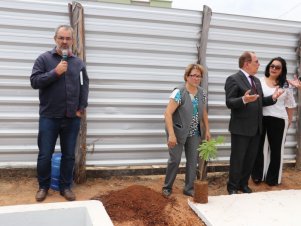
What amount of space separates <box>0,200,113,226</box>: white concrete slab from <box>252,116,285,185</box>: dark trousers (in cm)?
322

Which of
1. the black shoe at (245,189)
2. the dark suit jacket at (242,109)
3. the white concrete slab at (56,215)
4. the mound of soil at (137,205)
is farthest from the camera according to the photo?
the black shoe at (245,189)

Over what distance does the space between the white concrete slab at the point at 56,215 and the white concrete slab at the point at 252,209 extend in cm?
176

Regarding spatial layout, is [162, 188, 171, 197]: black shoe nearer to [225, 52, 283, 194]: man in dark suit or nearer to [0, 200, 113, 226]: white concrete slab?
[225, 52, 283, 194]: man in dark suit

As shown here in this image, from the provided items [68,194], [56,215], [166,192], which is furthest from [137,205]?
[56,215]

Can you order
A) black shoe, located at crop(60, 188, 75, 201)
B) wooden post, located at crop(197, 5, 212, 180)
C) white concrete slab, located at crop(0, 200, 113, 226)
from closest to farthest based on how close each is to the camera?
white concrete slab, located at crop(0, 200, 113, 226), black shoe, located at crop(60, 188, 75, 201), wooden post, located at crop(197, 5, 212, 180)

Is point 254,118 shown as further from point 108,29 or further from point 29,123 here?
point 29,123

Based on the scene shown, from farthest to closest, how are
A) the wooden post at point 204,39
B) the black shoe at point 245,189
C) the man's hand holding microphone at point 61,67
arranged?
the wooden post at point 204,39
the black shoe at point 245,189
the man's hand holding microphone at point 61,67

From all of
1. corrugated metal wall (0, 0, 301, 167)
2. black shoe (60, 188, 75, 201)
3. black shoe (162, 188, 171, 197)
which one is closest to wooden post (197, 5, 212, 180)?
corrugated metal wall (0, 0, 301, 167)

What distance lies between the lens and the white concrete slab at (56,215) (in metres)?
2.33

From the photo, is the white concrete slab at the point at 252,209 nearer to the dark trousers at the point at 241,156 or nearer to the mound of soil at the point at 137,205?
the dark trousers at the point at 241,156

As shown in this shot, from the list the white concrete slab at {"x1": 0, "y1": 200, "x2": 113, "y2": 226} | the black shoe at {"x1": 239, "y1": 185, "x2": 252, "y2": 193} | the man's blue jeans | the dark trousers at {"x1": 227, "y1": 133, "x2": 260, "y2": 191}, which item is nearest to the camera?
the white concrete slab at {"x1": 0, "y1": 200, "x2": 113, "y2": 226}

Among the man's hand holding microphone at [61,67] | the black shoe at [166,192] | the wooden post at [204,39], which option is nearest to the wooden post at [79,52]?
the man's hand holding microphone at [61,67]

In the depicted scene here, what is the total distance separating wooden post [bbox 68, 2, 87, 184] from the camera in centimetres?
461

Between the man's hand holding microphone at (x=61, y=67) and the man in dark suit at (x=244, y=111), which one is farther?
the man in dark suit at (x=244, y=111)
